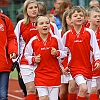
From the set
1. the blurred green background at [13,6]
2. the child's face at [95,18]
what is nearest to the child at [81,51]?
the child's face at [95,18]

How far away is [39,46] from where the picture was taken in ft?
31.7

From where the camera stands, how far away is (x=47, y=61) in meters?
9.60

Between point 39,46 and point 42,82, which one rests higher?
point 39,46

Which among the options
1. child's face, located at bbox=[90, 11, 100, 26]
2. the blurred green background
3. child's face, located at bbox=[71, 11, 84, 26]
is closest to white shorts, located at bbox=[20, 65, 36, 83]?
child's face, located at bbox=[71, 11, 84, 26]

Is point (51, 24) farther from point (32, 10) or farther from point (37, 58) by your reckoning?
point (37, 58)

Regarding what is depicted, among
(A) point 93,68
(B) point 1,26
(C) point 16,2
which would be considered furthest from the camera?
(C) point 16,2

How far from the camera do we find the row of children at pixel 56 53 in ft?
31.5

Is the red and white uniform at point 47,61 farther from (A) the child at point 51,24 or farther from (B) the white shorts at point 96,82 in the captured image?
(B) the white shorts at point 96,82

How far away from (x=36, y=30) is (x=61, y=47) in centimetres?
113

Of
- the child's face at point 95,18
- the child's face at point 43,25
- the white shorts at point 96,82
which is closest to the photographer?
the child's face at point 43,25

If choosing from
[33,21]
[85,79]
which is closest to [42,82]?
[85,79]

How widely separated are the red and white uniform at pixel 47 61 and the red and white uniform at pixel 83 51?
1.23ft

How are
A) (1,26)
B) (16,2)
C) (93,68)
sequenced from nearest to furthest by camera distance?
(1,26)
(93,68)
(16,2)

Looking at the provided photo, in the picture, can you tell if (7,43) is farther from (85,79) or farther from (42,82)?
(85,79)
